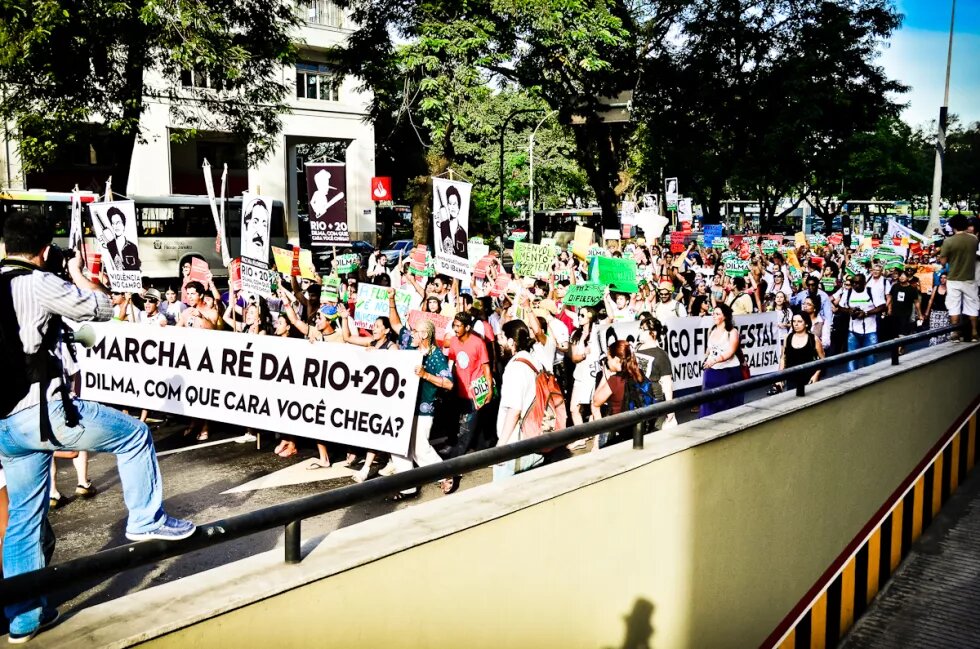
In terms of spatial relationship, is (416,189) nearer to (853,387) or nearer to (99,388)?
(99,388)

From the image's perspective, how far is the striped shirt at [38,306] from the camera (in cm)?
338

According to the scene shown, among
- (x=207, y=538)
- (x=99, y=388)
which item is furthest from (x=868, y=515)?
(x=99, y=388)

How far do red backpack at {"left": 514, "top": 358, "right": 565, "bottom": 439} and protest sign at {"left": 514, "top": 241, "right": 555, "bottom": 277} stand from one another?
20.3 feet

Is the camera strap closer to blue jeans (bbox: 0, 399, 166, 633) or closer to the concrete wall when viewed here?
blue jeans (bbox: 0, 399, 166, 633)

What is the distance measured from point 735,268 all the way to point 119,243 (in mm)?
9489

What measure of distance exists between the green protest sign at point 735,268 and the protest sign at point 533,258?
3.30 meters

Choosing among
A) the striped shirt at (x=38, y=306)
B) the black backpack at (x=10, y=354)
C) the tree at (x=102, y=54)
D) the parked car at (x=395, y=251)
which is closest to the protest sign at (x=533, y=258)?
the striped shirt at (x=38, y=306)

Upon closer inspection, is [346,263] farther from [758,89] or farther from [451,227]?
[758,89]

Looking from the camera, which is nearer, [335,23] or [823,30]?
[823,30]

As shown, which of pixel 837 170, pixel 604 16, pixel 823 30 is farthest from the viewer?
pixel 837 170

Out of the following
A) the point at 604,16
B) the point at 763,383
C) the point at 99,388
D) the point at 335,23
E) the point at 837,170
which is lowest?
the point at 99,388

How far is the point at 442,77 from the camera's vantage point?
22.4 meters

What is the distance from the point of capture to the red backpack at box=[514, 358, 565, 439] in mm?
6688

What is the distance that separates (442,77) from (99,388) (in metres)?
14.6
